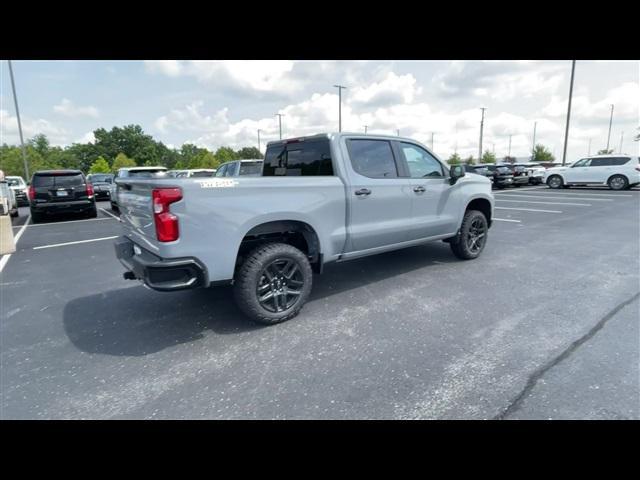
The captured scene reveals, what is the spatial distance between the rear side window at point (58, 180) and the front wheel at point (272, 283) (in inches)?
424

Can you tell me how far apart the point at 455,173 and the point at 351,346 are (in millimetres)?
3290

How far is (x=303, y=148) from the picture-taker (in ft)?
14.8

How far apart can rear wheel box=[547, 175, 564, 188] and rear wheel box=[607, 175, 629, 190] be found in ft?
7.04

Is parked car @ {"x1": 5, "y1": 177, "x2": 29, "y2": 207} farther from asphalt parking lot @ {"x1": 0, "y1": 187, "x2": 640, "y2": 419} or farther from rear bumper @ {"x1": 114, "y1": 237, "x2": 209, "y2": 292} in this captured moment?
rear bumper @ {"x1": 114, "y1": 237, "x2": 209, "y2": 292}

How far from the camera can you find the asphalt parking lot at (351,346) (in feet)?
7.78

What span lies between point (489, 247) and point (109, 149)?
104402mm

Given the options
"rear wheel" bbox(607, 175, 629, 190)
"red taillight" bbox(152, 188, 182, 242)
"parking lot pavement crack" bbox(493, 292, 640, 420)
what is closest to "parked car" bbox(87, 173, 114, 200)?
"red taillight" bbox(152, 188, 182, 242)

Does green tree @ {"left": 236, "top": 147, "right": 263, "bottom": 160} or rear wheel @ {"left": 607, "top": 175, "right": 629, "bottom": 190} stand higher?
green tree @ {"left": 236, "top": 147, "right": 263, "bottom": 160}

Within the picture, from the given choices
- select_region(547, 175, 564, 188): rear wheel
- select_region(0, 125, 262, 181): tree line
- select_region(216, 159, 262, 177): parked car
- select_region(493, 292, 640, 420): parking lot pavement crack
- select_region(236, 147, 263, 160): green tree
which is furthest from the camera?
select_region(236, 147, 263, 160): green tree

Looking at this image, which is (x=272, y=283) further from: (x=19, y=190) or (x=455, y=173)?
(x=19, y=190)

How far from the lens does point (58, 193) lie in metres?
11.0

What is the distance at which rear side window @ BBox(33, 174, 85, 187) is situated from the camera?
10.7 metres

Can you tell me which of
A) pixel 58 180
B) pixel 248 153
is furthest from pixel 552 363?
pixel 248 153

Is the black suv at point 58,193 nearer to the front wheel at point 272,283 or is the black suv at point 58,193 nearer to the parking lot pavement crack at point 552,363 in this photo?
the front wheel at point 272,283
